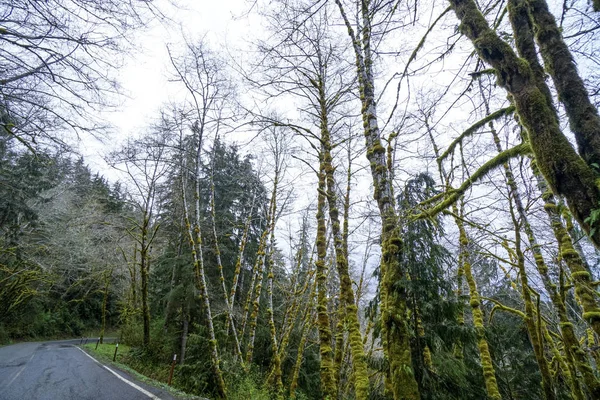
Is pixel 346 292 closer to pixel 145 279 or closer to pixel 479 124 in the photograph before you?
pixel 479 124

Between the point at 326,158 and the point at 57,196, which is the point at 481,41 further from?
the point at 57,196

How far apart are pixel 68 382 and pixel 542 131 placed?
37.4 feet

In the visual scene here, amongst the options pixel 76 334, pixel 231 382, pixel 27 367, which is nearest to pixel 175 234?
pixel 27 367

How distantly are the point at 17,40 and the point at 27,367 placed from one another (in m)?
11.7

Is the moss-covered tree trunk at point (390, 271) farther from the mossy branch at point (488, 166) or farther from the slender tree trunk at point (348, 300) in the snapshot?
the mossy branch at point (488, 166)

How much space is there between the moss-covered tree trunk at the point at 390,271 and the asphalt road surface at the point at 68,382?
5.00 m

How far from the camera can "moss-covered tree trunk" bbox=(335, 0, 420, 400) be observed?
2.99 metres

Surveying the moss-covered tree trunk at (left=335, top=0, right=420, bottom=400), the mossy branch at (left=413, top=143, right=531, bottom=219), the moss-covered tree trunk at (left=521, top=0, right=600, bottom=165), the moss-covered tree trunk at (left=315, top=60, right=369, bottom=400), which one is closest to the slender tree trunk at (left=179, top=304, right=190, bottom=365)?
the moss-covered tree trunk at (left=315, top=60, right=369, bottom=400)

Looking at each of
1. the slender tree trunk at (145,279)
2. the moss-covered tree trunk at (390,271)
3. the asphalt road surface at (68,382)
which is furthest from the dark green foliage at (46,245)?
the moss-covered tree trunk at (390,271)

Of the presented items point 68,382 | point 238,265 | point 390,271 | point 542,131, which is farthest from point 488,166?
point 68,382

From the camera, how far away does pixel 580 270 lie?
369cm

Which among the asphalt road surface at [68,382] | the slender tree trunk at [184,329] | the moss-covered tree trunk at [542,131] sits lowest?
the asphalt road surface at [68,382]

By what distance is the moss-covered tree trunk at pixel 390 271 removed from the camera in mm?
2986

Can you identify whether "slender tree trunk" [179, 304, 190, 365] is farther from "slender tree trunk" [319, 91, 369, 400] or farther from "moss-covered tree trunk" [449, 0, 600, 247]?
"moss-covered tree trunk" [449, 0, 600, 247]
